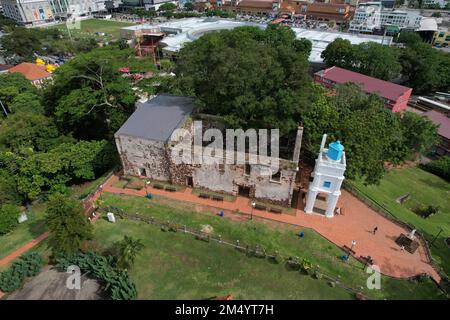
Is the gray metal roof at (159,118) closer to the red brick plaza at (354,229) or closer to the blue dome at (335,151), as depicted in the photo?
the red brick plaza at (354,229)

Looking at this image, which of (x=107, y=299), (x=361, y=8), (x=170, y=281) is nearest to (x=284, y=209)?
(x=170, y=281)

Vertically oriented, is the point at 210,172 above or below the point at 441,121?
above

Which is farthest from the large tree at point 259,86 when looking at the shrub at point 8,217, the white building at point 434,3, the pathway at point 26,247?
the white building at point 434,3

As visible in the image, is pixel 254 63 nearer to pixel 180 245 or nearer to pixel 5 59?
pixel 180 245

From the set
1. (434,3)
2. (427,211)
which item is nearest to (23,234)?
(427,211)

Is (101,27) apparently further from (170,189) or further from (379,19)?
(170,189)

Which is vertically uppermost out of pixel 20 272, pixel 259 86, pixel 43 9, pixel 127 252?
pixel 259 86

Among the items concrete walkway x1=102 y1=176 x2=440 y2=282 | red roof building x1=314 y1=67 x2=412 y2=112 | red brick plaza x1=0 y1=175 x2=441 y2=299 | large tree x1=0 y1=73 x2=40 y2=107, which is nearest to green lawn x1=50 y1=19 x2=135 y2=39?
large tree x1=0 y1=73 x2=40 y2=107
